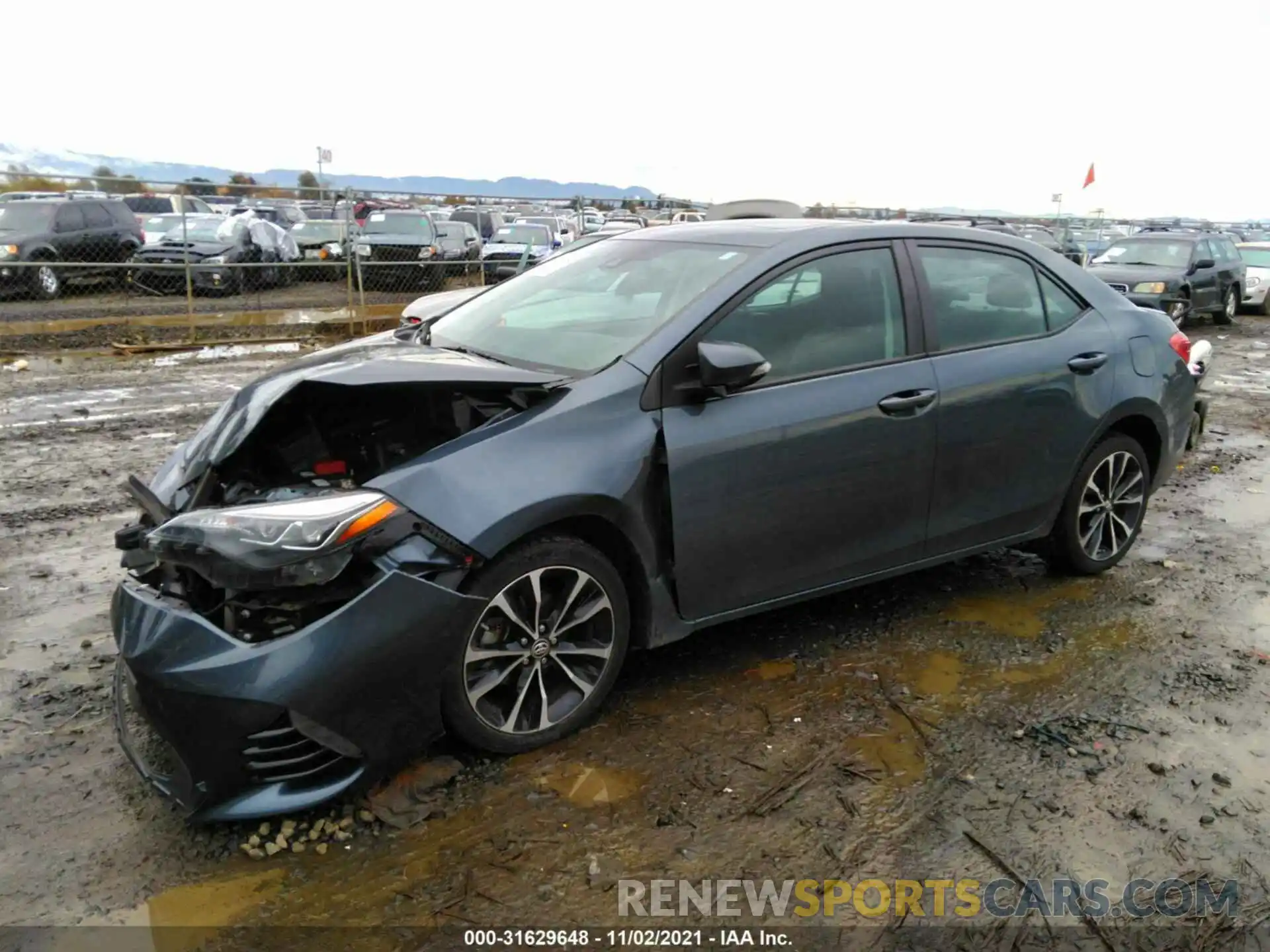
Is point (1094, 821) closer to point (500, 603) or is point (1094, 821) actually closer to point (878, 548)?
point (878, 548)

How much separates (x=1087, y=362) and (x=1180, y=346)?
35.3 inches

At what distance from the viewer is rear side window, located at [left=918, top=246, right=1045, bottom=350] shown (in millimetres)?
4113

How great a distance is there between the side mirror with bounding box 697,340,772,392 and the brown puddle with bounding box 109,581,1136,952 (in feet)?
3.99

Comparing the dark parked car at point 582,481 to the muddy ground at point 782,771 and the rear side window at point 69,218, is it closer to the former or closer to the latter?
the muddy ground at point 782,771

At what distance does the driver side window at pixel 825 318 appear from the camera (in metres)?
3.62

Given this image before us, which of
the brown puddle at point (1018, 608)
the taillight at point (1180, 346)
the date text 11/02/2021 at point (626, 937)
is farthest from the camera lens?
the taillight at point (1180, 346)

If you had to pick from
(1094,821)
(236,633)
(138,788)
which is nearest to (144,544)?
(236,633)

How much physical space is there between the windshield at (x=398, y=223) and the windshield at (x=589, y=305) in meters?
15.4

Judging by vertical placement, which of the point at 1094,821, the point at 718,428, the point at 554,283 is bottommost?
the point at 1094,821

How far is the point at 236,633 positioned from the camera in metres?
2.76

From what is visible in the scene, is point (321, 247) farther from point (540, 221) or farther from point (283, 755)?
point (283, 755)

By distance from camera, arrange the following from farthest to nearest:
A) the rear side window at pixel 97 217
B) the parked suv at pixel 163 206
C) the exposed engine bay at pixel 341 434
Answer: the parked suv at pixel 163 206 → the rear side window at pixel 97 217 → the exposed engine bay at pixel 341 434

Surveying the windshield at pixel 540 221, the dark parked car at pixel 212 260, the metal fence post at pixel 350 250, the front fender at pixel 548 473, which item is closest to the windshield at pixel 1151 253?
the windshield at pixel 540 221

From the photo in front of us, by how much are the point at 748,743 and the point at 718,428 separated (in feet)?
3.60
